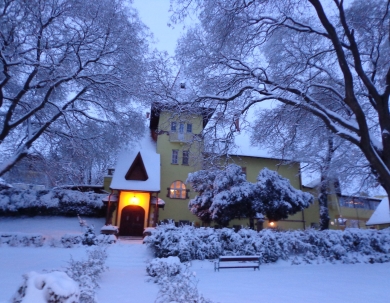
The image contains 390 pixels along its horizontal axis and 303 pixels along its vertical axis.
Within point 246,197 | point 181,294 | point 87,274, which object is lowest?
point 181,294

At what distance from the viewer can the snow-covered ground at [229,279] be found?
6922 mm

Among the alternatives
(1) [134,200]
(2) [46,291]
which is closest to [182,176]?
(1) [134,200]

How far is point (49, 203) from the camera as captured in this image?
80.6ft

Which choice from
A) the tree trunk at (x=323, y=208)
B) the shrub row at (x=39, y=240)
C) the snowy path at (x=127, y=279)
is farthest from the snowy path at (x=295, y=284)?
the tree trunk at (x=323, y=208)

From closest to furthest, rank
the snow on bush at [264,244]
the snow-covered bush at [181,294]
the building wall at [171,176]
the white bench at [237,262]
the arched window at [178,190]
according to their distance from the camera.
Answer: the snow-covered bush at [181,294] → the white bench at [237,262] → the snow on bush at [264,244] → the building wall at [171,176] → the arched window at [178,190]

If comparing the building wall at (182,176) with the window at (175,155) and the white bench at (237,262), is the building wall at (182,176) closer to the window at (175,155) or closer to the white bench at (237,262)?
the window at (175,155)

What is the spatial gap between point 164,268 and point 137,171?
47.8 feet

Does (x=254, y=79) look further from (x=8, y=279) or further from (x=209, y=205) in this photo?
(x=209, y=205)

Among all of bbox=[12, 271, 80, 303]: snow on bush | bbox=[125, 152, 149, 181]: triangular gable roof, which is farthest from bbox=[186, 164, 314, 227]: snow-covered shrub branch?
bbox=[12, 271, 80, 303]: snow on bush

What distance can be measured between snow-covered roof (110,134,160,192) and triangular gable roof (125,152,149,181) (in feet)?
0.98

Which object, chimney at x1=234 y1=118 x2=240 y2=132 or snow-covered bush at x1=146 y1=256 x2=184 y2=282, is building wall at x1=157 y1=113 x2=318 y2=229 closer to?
chimney at x1=234 y1=118 x2=240 y2=132

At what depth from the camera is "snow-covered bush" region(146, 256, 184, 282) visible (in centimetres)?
836

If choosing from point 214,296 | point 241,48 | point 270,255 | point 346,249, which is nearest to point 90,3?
point 241,48

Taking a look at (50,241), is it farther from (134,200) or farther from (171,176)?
(171,176)
